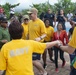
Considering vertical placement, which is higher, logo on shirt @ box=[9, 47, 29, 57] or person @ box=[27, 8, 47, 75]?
logo on shirt @ box=[9, 47, 29, 57]

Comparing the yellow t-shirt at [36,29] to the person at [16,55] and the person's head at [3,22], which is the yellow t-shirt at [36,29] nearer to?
the person's head at [3,22]

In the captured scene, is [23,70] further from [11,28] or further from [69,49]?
[69,49]

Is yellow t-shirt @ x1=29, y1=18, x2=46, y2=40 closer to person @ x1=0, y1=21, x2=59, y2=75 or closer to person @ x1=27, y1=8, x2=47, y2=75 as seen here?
person @ x1=27, y1=8, x2=47, y2=75

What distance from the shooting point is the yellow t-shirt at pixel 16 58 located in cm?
368

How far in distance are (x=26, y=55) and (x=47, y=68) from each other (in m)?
5.36

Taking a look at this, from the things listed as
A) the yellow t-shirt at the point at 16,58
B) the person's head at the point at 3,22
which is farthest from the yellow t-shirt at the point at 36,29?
the yellow t-shirt at the point at 16,58

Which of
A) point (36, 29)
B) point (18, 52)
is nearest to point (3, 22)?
point (36, 29)

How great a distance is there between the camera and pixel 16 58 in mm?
3680

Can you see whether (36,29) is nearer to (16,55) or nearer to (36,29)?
(36,29)

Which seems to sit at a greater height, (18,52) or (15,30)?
(15,30)

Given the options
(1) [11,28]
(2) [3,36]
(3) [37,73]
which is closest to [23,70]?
(1) [11,28]

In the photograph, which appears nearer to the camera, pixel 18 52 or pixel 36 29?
pixel 18 52

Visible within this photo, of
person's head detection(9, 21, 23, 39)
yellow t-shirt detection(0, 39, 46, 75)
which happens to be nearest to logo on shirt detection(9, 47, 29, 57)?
yellow t-shirt detection(0, 39, 46, 75)

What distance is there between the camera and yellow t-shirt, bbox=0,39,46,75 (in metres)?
3.68
